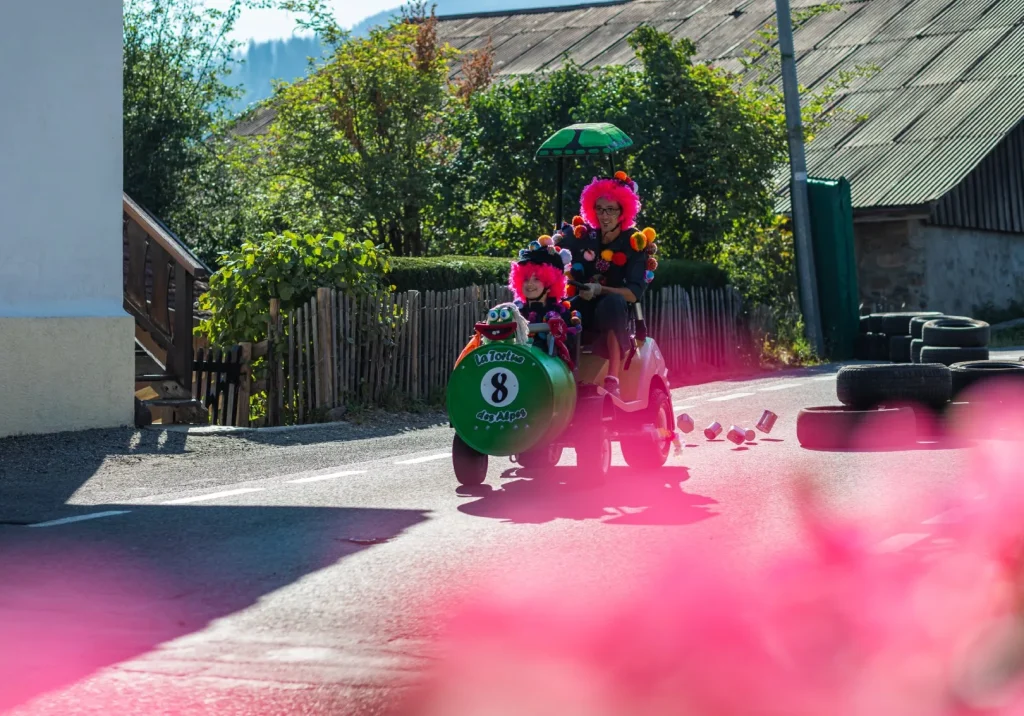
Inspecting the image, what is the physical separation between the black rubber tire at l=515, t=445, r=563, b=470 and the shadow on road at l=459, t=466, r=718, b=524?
10cm

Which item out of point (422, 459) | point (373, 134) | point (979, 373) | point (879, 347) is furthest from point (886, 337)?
point (422, 459)

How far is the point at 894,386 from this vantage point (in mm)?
12055

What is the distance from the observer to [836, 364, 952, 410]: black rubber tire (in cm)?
1203

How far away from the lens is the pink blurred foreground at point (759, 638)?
452 centimetres

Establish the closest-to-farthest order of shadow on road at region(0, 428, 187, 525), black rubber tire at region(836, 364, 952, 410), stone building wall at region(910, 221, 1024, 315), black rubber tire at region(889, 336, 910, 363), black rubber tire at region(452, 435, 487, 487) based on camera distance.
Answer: shadow on road at region(0, 428, 187, 525), black rubber tire at region(452, 435, 487, 487), black rubber tire at region(836, 364, 952, 410), black rubber tire at region(889, 336, 910, 363), stone building wall at region(910, 221, 1024, 315)

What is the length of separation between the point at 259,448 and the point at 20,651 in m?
7.49

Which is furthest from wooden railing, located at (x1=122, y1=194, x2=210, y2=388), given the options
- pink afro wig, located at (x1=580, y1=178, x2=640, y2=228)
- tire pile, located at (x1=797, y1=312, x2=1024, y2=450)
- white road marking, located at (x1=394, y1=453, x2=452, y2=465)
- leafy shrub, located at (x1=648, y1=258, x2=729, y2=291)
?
leafy shrub, located at (x1=648, y1=258, x2=729, y2=291)

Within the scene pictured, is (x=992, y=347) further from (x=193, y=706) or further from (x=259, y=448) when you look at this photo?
(x=193, y=706)

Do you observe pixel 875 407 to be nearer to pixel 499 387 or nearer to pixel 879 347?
pixel 499 387

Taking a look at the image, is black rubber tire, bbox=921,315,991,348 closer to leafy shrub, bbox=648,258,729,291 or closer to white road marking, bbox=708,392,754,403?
white road marking, bbox=708,392,754,403

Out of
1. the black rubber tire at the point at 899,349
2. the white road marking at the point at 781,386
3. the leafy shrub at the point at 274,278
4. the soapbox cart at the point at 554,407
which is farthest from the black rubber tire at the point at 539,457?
the black rubber tire at the point at 899,349

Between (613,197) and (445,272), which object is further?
Result: (445,272)

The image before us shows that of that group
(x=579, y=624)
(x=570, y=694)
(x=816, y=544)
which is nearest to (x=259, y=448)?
(x=816, y=544)

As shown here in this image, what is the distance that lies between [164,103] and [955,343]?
52.9 ft
